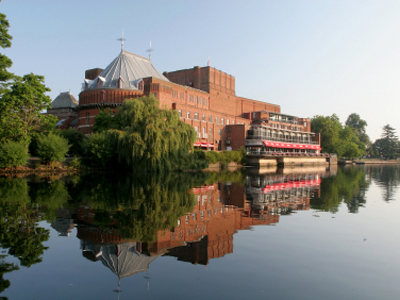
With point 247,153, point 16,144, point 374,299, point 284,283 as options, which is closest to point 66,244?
point 284,283

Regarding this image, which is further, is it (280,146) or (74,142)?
(280,146)

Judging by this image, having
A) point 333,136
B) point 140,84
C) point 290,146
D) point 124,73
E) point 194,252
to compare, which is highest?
point 124,73

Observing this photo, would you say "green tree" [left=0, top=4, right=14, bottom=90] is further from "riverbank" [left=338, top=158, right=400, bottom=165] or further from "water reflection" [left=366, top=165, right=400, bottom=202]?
"riverbank" [left=338, top=158, right=400, bottom=165]

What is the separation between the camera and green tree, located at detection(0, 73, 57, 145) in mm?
35125

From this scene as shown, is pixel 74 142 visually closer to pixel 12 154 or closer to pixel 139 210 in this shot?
pixel 12 154

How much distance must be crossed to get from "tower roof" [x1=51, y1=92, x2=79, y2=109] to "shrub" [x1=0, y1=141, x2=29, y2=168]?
1935 inches

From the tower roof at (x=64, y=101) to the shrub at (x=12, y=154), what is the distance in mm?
49155

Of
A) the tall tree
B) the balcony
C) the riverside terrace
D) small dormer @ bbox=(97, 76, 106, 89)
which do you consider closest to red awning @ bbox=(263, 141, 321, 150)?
the riverside terrace

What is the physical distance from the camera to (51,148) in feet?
123

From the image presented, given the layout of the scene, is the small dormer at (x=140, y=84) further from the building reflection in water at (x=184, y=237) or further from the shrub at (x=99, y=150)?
the building reflection in water at (x=184, y=237)

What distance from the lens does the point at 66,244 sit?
880cm

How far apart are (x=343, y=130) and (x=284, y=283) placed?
112342mm

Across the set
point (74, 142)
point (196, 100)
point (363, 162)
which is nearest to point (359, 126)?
point (363, 162)

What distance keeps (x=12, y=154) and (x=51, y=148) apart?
165 inches
